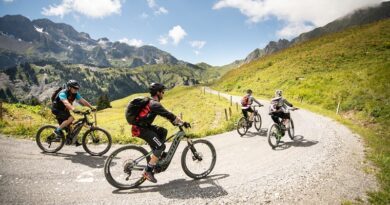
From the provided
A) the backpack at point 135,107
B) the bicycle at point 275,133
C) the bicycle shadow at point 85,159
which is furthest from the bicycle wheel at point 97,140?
the bicycle at point 275,133

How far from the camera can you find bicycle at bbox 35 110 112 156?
1006 centimetres

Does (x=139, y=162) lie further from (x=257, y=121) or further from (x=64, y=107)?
(x=257, y=121)

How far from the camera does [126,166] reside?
285 inches

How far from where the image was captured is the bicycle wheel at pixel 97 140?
10.3m

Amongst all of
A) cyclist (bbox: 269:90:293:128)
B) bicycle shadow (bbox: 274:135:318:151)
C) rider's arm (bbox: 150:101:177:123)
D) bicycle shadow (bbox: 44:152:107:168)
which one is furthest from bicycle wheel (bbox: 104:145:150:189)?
cyclist (bbox: 269:90:293:128)

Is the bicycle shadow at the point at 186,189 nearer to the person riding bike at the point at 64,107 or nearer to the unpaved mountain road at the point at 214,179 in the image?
the unpaved mountain road at the point at 214,179

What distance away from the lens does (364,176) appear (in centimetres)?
880

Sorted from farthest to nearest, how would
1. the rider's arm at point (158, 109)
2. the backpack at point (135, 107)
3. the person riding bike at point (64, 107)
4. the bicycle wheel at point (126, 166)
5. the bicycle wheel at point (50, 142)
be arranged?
the bicycle wheel at point (50, 142) → the person riding bike at point (64, 107) → the bicycle wheel at point (126, 166) → the backpack at point (135, 107) → the rider's arm at point (158, 109)

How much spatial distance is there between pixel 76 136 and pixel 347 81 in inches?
1305

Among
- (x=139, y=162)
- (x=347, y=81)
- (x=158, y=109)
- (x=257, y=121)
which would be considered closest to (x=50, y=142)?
(x=139, y=162)

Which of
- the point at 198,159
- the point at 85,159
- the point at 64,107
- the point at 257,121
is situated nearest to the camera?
the point at 198,159

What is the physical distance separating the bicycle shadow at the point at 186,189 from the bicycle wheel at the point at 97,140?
3604 mm

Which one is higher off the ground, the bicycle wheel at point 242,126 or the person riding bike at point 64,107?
the person riding bike at point 64,107

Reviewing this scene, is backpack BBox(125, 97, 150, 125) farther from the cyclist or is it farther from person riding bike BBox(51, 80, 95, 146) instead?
the cyclist
